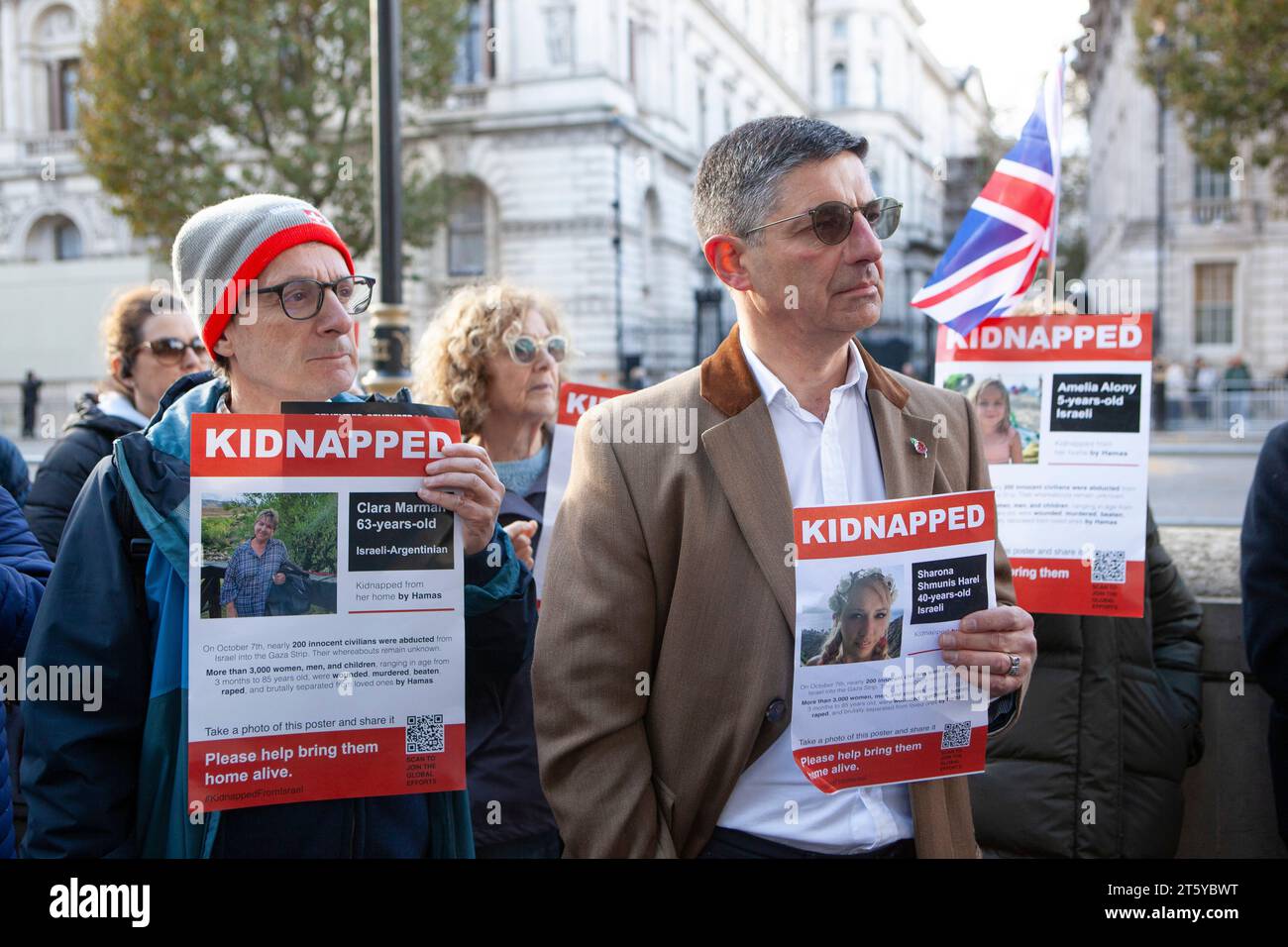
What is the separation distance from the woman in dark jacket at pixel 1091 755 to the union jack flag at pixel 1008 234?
3.08 feet

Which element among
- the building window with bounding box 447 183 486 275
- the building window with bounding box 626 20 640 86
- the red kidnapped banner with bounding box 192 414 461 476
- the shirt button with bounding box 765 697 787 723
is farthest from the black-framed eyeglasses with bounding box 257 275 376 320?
the building window with bounding box 626 20 640 86

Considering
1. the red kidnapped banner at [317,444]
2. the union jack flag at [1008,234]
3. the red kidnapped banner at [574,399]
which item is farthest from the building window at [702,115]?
the red kidnapped banner at [317,444]

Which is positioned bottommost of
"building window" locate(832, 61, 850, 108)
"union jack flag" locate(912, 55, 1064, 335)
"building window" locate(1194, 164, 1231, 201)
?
"union jack flag" locate(912, 55, 1064, 335)

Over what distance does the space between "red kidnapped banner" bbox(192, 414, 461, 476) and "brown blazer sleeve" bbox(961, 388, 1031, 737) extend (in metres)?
1.11

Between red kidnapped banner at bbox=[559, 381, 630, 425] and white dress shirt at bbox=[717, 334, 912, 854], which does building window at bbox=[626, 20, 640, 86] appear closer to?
red kidnapped banner at bbox=[559, 381, 630, 425]

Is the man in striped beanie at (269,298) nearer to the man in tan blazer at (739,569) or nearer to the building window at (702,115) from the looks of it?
the man in tan blazer at (739,569)

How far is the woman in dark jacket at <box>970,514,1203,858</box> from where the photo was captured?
325cm

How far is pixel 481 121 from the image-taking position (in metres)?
35.9

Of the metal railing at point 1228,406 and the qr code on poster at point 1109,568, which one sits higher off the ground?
the metal railing at point 1228,406

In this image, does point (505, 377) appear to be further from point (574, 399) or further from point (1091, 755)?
point (1091, 755)

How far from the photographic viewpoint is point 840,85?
62219 millimetres

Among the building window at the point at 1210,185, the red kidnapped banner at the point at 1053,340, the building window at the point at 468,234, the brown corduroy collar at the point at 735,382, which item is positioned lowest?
the brown corduroy collar at the point at 735,382

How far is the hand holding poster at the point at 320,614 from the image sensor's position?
2.13 m
